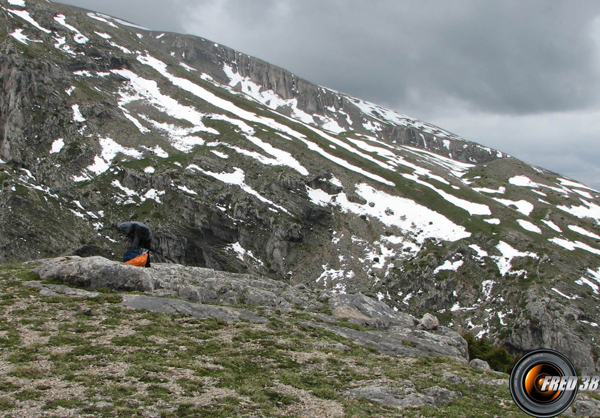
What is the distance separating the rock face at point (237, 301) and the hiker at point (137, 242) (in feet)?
7.38

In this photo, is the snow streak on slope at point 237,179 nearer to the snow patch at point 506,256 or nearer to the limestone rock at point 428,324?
the snow patch at point 506,256

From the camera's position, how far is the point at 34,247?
64.0 meters

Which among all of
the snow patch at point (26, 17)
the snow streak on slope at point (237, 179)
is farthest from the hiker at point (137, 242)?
the snow patch at point (26, 17)

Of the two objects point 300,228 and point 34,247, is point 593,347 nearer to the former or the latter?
point 300,228

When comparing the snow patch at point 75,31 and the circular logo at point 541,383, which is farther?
the snow patch at point 75,31

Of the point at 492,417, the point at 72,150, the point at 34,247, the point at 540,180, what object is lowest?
the point at 34,247

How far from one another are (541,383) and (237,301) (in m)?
24.7

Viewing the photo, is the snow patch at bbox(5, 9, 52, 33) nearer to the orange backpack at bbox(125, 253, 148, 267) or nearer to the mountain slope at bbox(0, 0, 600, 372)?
the mountain slope at bbox(0, 0, 600, 372)

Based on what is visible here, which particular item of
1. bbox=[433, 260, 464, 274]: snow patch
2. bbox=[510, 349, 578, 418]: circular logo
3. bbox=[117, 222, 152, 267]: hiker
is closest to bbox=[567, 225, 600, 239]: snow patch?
bbox=[433, 260, 464, 274]: snow patch

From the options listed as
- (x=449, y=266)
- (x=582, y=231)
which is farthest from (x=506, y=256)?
(x=582, y=231)

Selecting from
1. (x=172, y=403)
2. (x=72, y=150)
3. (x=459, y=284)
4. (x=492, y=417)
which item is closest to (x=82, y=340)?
(x=172, y=403)

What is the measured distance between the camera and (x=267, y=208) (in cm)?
9150

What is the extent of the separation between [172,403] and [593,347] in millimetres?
69257

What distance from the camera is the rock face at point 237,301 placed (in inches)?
1103
